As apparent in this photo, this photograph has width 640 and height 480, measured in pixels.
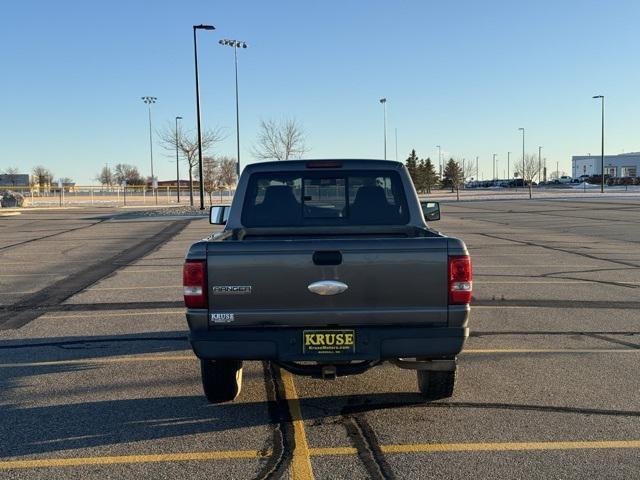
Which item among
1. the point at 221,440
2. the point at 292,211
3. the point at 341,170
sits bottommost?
the point at 221,440

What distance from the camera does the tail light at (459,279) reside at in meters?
4.24

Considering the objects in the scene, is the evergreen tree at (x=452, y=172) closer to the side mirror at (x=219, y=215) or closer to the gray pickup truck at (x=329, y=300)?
the side mirror at (x=219, y=215)

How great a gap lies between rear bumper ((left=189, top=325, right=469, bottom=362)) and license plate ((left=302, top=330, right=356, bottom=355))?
0.08 ft

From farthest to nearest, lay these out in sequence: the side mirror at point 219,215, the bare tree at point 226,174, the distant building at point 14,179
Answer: the distant building at point 14,179 → the bare tree at point 226,174 → the side mirror at point 219,215

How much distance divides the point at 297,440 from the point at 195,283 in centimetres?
127

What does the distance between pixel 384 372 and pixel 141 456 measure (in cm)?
252

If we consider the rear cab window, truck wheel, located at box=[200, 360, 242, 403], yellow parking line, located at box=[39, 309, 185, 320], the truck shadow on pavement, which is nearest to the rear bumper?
truck wheel, located at box=[200, 360, 242, 403]

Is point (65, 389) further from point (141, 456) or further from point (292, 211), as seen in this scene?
point (292, 211)

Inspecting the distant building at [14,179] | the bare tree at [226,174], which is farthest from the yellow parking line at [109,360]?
the distant building at [14,179]

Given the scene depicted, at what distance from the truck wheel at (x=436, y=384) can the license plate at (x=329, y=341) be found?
0.95 metres

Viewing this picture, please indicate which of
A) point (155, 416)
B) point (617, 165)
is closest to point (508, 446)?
point (155, 416)

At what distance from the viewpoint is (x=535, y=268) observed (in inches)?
509

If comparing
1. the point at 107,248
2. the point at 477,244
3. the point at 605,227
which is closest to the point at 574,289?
the point at 477,244

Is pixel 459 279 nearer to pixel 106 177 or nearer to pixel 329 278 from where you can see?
pixel 329 278
